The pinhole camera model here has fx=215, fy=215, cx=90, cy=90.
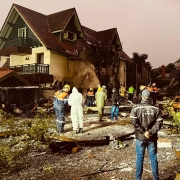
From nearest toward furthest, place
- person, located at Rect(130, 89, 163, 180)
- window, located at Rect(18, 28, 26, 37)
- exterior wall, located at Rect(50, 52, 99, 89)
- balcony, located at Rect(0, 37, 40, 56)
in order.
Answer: person, located at Rect(130, 89, 163, 180) < balcony, located at Rect(0, 37, 40, 56) < exterior wall, located at Rect(50, 52, 99, 89) < window, located at Rect(18, 28, 26, 37)

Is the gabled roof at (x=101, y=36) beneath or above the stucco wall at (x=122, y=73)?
above

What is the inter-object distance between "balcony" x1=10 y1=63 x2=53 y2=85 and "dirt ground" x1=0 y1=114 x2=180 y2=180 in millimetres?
11215

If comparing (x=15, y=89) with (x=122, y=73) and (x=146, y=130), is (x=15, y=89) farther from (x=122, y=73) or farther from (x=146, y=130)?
(x=122, y=73)

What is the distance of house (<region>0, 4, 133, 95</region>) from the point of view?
19219 millimetres

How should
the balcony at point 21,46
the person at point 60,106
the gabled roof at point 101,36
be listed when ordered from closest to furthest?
the person at point 60,106, the balcony at point 21,46, the gabled roof at point 101,36

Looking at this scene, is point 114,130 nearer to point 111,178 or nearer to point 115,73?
point 111,178

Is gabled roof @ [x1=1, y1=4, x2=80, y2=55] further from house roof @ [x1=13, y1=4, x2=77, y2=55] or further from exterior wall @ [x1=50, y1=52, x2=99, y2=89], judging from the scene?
exterior wall @ [x1=50, y1=52, x2=99, y2=89]

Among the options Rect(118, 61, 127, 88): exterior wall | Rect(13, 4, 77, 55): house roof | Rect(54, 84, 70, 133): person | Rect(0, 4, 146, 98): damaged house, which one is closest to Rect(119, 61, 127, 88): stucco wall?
Rect(118, 61, 127, 88): exterior wall

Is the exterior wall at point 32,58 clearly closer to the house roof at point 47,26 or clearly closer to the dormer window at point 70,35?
the house roof at point 47,26

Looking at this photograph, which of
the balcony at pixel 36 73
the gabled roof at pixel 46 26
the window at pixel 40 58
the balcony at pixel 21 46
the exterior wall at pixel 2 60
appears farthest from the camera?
the exterior wall at pixel 2 60

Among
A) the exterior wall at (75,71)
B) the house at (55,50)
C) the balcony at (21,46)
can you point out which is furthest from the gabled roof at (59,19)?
the exterior wall at (75,71)

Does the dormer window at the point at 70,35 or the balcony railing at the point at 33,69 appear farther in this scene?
the dormer window at the point at 70,35

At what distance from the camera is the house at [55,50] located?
19219mm

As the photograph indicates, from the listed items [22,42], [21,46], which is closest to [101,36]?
[22,42]
